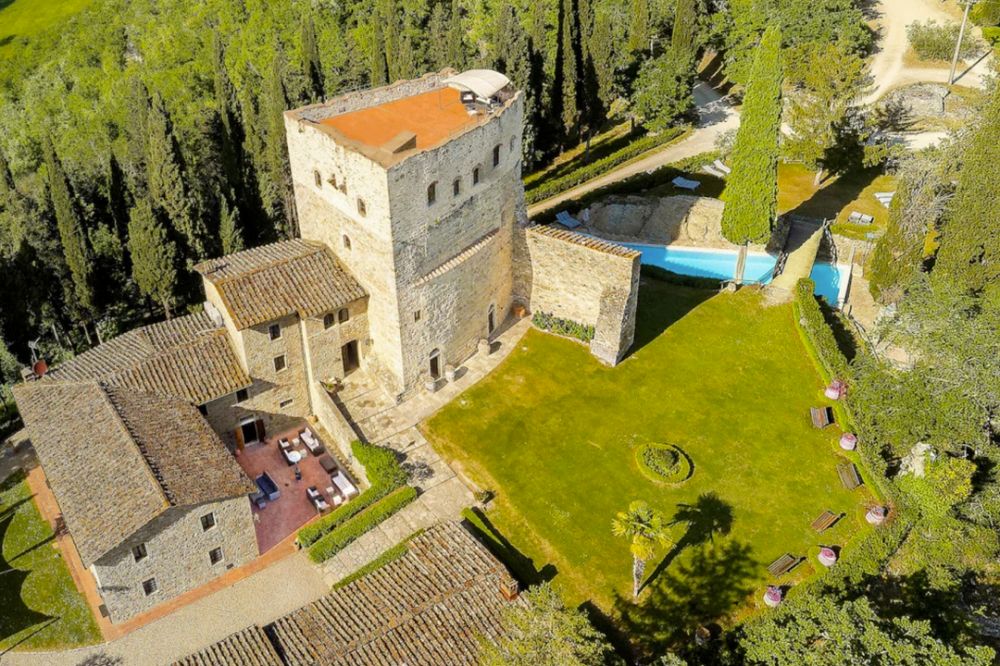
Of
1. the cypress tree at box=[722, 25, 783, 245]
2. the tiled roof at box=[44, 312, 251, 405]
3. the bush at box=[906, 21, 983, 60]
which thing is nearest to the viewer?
the tiled roof at box=[44, 312, 251, 405]

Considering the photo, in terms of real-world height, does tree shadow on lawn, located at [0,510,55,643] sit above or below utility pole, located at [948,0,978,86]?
below

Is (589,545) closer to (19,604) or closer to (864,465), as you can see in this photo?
(864,465)

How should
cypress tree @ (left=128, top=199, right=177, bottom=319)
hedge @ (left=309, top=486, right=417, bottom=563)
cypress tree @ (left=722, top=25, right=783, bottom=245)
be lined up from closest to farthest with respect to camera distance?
hedge @ (left=309, top=486, right=417, bottom=563) → cypress tree @ (left=722, top=25, right=783, bottom=245) → cypress tree @ (left=128, top=199, right=177, bottom=319)

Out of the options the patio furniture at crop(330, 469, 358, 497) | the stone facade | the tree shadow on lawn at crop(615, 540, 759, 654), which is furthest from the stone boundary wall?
the stone facade

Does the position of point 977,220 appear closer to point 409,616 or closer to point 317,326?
point 317,326

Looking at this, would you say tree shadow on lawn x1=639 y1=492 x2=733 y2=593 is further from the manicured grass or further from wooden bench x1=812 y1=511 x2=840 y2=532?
the manicured grass

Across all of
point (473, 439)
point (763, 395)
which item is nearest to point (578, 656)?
point (473, 439)
